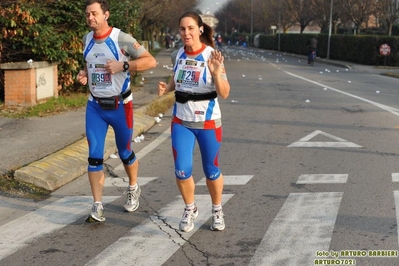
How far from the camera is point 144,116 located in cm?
1270

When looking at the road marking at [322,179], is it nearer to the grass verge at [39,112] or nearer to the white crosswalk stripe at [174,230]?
the white crosswalk stripe at [174,230]

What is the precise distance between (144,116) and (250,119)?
2.13 m

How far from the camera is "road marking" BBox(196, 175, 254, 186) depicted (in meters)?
7.63

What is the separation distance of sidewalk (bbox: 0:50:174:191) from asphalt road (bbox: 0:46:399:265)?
0.77 feet

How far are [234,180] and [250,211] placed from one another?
1.47 meters

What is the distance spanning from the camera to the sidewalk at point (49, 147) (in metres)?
7.57

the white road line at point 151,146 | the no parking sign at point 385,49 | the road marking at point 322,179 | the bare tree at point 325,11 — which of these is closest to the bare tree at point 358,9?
the bare tree at point 325,11

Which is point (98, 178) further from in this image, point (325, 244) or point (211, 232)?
point (325, 244)

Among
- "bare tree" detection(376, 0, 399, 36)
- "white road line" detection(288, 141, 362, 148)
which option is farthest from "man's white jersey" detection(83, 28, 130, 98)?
"bare tree" detection(376, 0, 399, 36)

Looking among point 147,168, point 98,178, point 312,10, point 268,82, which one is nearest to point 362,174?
point 147,168

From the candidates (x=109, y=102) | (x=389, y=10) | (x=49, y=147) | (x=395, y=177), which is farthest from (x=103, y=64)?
(x=389, y=10)

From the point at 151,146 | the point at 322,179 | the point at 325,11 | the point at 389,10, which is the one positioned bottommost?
the point at 151,146

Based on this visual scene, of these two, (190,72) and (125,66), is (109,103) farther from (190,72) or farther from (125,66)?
(190,72)

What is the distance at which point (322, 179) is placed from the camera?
25.4ft
